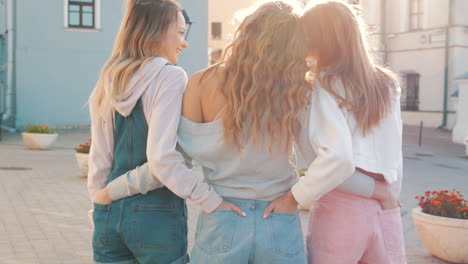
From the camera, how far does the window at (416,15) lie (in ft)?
100.0

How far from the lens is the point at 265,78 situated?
231 centimetres

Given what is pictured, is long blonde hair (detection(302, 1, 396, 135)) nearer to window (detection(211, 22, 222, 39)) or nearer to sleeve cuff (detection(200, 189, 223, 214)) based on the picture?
sleeve cuff (detection(200, 189, 223, 214))

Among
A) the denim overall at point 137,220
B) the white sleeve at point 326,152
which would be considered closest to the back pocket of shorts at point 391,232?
the white sleeve at point 326,152

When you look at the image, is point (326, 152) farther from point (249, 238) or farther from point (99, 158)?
point (99, 158)

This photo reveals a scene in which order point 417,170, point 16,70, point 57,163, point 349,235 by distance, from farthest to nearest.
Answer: point 16,70
point 417,170
point 57,163
point 349,235

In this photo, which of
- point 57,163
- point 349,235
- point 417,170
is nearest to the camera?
point 349,235

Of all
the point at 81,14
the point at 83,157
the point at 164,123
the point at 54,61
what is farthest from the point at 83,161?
the point at 81,14

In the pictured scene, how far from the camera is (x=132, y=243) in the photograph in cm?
249

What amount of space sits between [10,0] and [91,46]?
354 centimetres

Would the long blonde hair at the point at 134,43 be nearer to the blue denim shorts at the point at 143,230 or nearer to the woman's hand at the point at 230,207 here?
the blue denim shorts at the point at 143,230

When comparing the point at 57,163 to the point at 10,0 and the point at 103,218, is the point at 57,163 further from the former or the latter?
the point at 10,0

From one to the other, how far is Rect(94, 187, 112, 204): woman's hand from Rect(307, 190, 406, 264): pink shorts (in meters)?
0.89

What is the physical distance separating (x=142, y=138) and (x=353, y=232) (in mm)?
966

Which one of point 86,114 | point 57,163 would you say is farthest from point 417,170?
point 86,114
